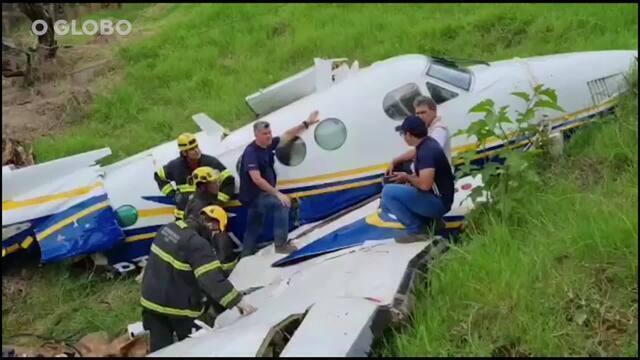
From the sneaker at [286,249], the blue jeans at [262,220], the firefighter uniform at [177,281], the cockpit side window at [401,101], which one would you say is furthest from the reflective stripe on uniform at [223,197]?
the firefighter uniform at [177,281]

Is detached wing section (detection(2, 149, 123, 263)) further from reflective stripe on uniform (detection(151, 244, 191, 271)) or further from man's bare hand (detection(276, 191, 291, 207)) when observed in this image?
reflective stripe on uniform (detection(151, 244, 191, 271))

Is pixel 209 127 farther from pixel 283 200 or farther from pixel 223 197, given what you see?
pixel 283 200

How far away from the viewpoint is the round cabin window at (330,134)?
7.79 metres

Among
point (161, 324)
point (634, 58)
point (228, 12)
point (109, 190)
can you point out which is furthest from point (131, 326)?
point (228, 12)

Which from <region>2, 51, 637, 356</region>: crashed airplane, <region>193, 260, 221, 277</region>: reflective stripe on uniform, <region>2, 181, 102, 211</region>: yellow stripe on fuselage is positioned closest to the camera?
<region>193, 260, 221, 277</region>: reflective stripe on uniform

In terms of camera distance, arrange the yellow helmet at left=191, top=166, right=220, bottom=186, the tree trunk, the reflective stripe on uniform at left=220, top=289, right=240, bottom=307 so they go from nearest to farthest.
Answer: the reflective stripe on uniform at left=220, top=289, right=240, bottom=307 < the yellow helmet at left=191, top=166, right=220, bottom=186 < the tree trunk

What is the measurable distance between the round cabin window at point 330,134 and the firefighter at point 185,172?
3.29 ft

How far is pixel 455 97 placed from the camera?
779 centimetres

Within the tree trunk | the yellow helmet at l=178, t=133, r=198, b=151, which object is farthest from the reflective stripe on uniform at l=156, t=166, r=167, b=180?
the tree trunk

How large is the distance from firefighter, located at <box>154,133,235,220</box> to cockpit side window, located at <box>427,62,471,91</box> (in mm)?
2349

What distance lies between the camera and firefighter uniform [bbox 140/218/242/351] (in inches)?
220

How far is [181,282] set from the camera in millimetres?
5832

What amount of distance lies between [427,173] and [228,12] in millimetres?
12766

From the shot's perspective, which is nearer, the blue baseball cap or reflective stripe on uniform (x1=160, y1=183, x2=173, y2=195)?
the blue baseball cap
